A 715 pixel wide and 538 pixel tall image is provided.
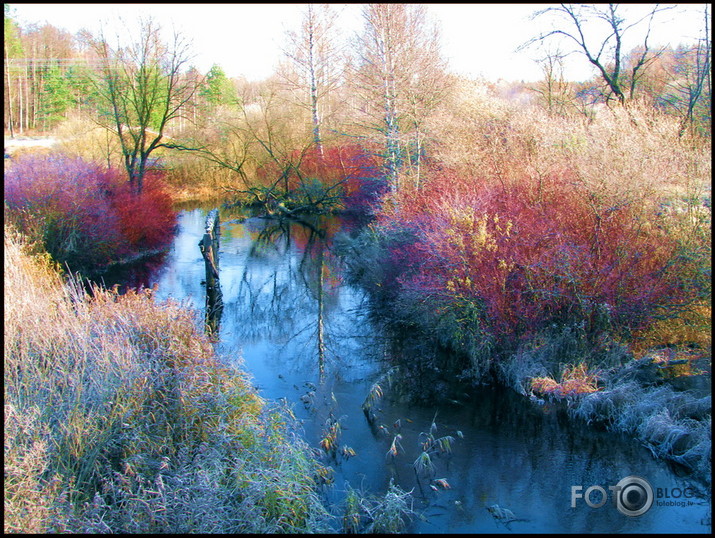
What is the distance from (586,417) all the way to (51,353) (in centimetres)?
729

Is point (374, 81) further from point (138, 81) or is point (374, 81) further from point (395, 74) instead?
point (138, 81)

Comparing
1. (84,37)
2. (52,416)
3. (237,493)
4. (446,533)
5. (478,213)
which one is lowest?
(446,533)

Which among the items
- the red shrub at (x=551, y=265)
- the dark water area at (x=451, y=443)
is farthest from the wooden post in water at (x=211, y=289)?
the red shrub at (x=551, y=265)

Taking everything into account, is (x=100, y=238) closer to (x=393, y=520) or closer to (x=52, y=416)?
(x=52, y=416)

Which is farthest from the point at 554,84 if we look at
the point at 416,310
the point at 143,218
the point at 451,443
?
the point at 451,443

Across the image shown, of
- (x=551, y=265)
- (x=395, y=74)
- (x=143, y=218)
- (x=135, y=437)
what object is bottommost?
(x=135, y=437)

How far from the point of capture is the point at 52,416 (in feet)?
21.0

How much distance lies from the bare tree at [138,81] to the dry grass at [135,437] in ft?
58.7

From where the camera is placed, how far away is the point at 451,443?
828 centimetres

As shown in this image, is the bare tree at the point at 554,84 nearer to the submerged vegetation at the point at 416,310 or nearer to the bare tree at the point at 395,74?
the submerged vegetation at the point at 416,310

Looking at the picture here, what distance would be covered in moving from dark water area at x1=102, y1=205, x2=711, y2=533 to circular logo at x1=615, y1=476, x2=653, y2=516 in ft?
0.23

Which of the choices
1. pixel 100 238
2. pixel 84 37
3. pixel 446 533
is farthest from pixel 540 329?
pixel 84 37

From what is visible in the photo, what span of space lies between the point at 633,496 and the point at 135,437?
5574 mm

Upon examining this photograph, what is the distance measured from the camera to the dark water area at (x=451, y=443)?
22.0ft
